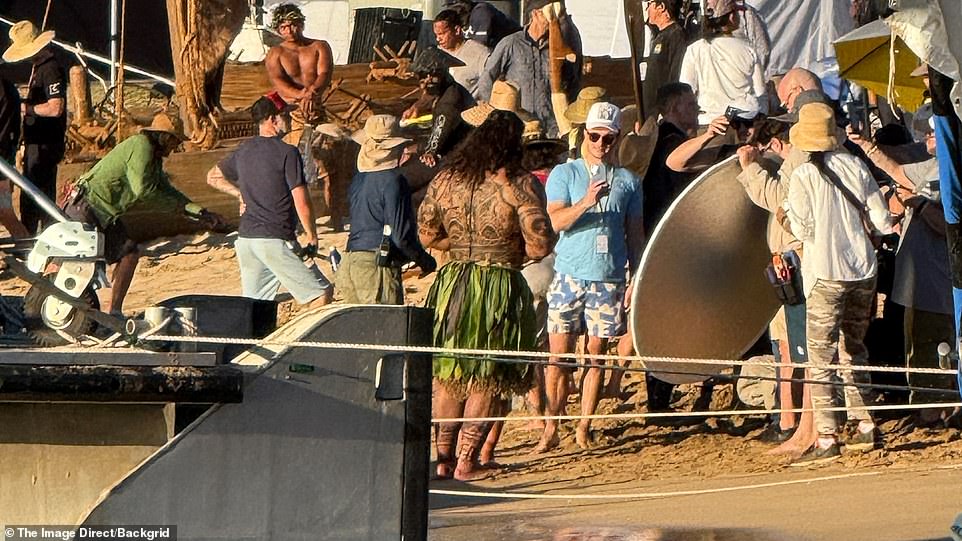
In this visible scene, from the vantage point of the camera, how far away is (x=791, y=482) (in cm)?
1019

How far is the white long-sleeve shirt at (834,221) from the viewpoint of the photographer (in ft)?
35.1

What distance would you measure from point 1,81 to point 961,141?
10600 millimetres

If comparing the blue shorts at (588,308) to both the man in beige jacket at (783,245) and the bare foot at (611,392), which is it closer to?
the man in beige jacket at (783,245)

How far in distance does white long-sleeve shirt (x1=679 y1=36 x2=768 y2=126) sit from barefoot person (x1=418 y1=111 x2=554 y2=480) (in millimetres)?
3347

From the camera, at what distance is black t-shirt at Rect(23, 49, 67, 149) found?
1634cm

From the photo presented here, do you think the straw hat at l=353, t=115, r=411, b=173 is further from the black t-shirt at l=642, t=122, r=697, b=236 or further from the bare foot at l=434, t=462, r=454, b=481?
the bare foot at l=434, t=462, r=454, b=481

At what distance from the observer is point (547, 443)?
11.6 m

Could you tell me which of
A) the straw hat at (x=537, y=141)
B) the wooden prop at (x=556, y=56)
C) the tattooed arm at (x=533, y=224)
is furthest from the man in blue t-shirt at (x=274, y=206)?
the wooden prop at (x=556, y=56)

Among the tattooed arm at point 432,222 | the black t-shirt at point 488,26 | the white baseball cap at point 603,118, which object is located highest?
the black t-shirt at point 488,26

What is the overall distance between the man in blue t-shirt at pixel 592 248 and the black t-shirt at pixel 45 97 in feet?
20.6

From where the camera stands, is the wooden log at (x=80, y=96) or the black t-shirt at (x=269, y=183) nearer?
the black t-shirt at (x=269, y=183)

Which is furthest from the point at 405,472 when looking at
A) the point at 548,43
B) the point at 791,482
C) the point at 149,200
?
the point at 548,43

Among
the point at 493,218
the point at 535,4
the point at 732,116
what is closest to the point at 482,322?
A: the point at 493,218

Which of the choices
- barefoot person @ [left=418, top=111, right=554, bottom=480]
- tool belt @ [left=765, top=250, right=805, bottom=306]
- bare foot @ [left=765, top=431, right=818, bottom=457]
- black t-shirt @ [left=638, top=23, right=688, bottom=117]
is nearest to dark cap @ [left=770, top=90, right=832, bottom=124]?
tool belt @ [left=765, top=250, right=805, bottom=306]
